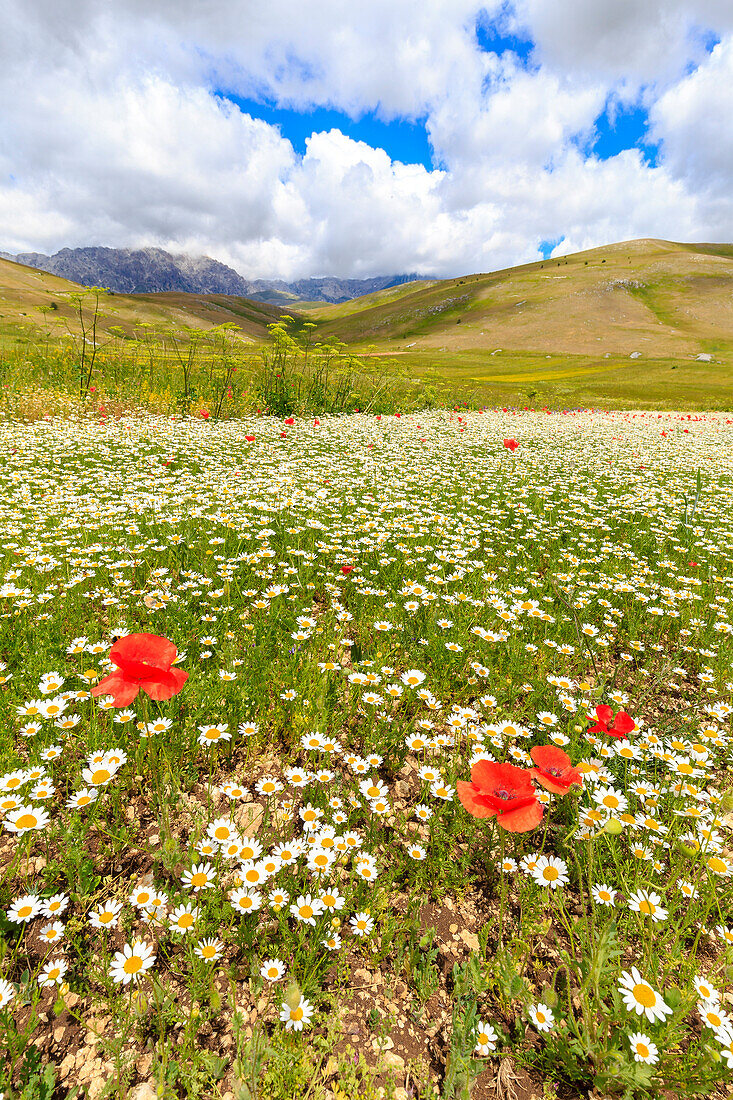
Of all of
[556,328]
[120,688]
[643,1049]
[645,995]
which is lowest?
[643,1049]

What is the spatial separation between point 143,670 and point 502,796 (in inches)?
66.0

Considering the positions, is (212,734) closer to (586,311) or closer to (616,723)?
(616,723)

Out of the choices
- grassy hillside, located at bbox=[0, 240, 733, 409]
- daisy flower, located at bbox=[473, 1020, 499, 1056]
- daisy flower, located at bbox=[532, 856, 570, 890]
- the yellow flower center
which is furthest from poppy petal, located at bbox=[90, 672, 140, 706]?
grassy hillside, located at bbox=[0, 240, 733, 409]

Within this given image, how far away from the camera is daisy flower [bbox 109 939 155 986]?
183 centimetres

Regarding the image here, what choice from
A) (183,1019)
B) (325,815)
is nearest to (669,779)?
(325,815)

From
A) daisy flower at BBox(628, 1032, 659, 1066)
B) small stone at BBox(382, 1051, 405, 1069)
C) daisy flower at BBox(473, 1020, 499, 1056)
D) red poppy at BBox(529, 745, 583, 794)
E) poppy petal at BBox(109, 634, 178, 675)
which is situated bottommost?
small stone at BBox(382, 1051, 405, 1069)

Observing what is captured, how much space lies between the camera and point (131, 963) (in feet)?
6.06

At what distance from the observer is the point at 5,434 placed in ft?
35.9

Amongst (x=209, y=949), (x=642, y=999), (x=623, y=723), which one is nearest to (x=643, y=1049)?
(x=642, y=999)

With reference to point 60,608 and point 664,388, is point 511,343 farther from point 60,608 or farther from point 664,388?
point 60,608

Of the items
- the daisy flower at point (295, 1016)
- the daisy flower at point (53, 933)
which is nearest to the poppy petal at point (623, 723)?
the daisy flower at point (295, 1016)

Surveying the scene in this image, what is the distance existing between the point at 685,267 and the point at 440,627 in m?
210

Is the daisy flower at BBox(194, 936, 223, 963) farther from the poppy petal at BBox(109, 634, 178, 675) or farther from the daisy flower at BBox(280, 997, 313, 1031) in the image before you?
the poppy petal at BBox(109, 634, 178, 675)

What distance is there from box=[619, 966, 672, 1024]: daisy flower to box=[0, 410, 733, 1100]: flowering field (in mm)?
11
